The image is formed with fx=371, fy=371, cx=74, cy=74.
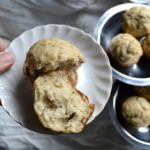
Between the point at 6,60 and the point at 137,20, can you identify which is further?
the point at 137,20

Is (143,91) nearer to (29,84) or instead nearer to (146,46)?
(146,46)

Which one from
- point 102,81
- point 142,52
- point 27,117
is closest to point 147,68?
point 142,52

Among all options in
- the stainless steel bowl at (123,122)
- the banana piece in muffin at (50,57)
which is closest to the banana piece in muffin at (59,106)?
the banana piece in muffin at (50,57)

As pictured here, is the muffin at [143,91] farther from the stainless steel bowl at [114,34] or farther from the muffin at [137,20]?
the muffin at [137,20]

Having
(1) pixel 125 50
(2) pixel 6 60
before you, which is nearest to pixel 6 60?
(2) pixel 6 60

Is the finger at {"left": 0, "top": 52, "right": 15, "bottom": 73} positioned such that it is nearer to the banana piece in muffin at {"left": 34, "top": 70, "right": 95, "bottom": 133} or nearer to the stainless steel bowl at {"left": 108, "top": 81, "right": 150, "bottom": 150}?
the banana piece in muffin at {"left": 34, "top": 70, "right": 95, "bottom": 133}

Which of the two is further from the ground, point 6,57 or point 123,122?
point 6,57
